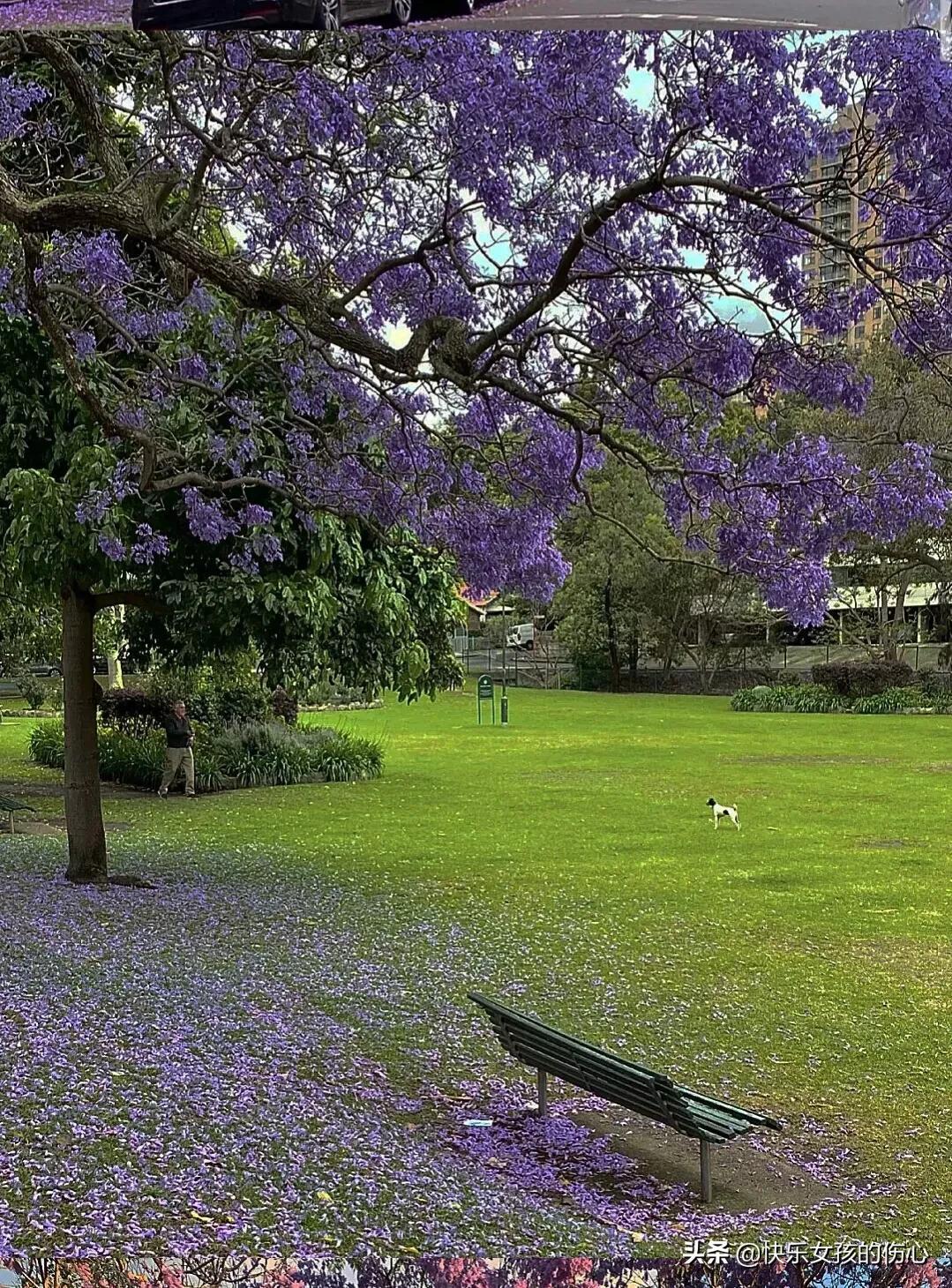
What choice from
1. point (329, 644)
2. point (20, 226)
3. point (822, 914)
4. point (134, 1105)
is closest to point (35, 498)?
point (329, 644)

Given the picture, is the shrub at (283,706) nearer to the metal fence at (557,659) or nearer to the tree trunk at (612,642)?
the metal fence at (557,659)

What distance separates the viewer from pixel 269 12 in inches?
70.2

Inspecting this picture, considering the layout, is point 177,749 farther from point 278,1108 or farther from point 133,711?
point 278,1108

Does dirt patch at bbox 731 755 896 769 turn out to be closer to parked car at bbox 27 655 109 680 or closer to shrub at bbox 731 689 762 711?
shrub at bbox 731 689 762 711

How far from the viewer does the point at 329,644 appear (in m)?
4.38

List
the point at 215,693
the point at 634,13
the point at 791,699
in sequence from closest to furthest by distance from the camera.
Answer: the point at 634,13
the point at 215,693
the point at 791,699

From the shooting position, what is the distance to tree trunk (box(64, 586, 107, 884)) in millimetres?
4738

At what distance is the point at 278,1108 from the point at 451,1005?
96cm

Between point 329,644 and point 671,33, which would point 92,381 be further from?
point 671,33

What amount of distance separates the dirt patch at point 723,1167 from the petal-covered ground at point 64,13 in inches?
92.3

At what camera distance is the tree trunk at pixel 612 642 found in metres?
6.55

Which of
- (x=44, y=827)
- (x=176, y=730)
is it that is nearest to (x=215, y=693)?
(x=176, y=730)

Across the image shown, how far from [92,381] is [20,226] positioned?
1.43m

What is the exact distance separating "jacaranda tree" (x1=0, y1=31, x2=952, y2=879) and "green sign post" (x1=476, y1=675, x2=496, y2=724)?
10.7 feet
